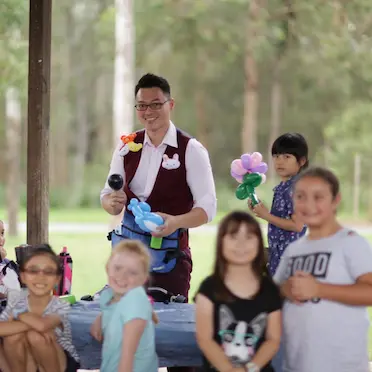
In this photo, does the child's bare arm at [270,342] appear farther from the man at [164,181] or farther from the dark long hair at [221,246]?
the man at [164,181]

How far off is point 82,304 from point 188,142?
842mm

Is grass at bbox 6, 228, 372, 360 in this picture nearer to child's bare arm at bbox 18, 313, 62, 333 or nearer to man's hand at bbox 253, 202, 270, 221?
man's hand at bbox 253, 202, 270, 221

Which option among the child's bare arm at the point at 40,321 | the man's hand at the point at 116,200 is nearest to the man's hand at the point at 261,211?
the man's hand at the point at 116,200

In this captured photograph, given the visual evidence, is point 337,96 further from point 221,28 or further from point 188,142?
point 188,142

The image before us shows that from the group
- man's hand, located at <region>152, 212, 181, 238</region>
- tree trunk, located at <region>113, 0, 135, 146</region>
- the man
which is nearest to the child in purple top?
the man

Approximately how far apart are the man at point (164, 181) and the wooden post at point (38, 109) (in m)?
0.64

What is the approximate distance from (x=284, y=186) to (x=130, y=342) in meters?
1.21

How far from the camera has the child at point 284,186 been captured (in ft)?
12.5

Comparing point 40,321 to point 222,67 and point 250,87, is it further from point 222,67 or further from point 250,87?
point 222,67

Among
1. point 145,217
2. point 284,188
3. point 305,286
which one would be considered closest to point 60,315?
point 145,217

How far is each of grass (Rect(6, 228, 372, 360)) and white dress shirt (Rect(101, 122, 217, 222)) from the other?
4935 mm

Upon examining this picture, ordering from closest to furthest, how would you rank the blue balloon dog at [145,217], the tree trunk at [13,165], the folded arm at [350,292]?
the folded arm at [350,292] < the blue balloon dog at [145,217] < the tree trunk at [13,165]

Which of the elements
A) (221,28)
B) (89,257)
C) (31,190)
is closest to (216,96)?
(221,28)

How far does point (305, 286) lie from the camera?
2785mm
